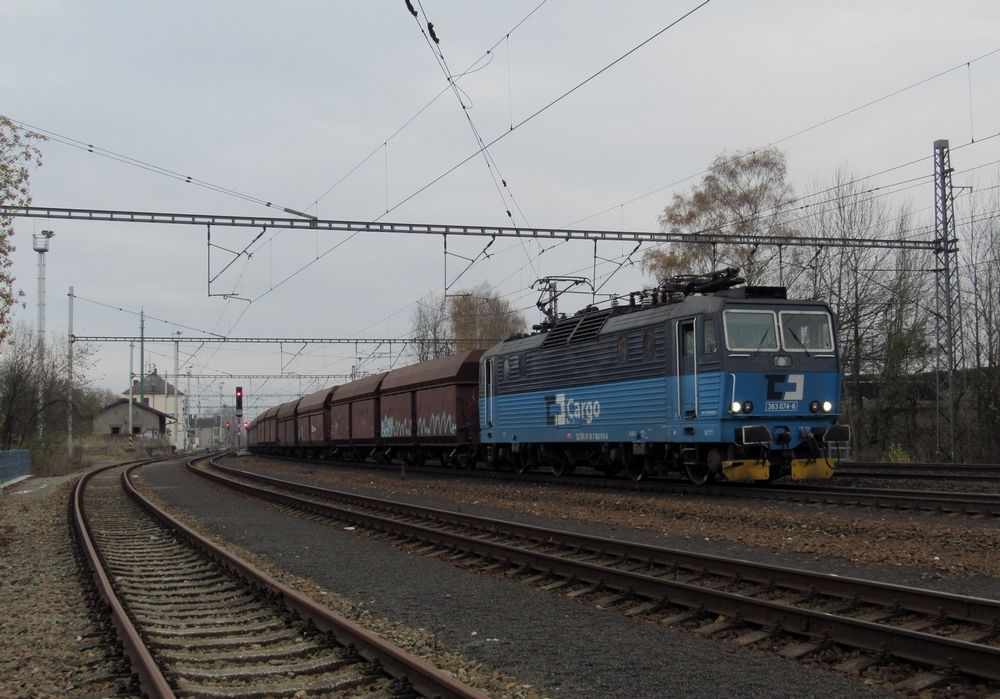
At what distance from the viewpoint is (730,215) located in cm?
4088

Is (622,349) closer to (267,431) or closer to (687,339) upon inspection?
(687,339)

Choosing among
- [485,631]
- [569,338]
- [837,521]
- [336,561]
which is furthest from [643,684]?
[569,338]

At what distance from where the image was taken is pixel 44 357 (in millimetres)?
45219

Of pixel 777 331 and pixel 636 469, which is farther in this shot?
pixel 636 469

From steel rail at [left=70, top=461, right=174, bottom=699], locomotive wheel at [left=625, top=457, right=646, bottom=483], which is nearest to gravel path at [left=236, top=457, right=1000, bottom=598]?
locomotive wheel at [left=625, top=457, right=646, bottom=483]

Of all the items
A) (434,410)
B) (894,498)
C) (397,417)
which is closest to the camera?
(894,498)

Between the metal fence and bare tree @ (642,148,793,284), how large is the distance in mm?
27050

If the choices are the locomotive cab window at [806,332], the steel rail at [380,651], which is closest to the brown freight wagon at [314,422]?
the locomotive cab window at [806,332]

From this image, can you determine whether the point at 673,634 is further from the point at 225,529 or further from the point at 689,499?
the point at 225,529

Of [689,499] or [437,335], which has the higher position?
[437,335]

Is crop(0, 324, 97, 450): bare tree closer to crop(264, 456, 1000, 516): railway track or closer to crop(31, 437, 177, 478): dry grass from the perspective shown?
crop(31, 437, 177, 478): dry grass

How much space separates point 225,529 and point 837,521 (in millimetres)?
10015

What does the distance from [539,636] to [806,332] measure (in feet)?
37.8

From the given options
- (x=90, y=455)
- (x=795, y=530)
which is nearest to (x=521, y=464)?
(x=795, y=530)
